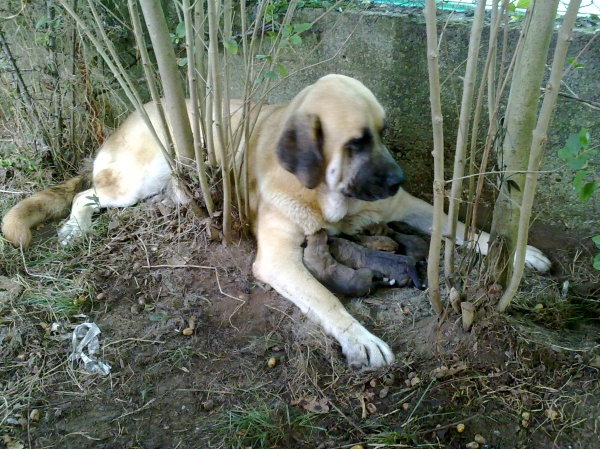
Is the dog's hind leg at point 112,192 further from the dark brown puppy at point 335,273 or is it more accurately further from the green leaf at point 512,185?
the green leaf at point 512,185

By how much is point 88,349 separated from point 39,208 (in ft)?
4.67

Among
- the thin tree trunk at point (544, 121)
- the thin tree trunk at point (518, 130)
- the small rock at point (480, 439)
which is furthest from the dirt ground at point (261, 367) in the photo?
the thin tree trunk at point (544, 121)

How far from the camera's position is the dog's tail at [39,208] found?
3143mm

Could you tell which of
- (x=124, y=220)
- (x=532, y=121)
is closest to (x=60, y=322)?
(x=124, y=220)

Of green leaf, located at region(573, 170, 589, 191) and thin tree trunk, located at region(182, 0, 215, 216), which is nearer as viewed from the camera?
green leaf, located at region(573, 170, 589, 191)

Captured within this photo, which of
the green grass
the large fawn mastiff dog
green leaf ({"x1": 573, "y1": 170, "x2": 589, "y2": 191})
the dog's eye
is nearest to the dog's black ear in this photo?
the large fawn mastiff dog

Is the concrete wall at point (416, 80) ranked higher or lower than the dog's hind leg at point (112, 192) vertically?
higher

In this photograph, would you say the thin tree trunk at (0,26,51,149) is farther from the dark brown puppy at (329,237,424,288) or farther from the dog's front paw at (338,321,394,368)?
the dog's front paw at (338,321,394,368)

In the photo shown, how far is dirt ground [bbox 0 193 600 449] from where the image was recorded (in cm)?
210

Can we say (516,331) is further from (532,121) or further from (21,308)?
(21,308)

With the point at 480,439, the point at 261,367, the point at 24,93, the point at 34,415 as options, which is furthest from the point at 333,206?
the point at 24,93

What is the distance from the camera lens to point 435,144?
6.38 ft

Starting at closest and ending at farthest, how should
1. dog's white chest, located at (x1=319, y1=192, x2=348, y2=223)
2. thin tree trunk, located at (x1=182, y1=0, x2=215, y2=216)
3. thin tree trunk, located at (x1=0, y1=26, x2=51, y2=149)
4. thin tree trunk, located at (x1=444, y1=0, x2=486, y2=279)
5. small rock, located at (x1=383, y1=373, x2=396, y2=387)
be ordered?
thin tree trunk, located at (x1=444, y1=0, x2=486, y2=279) < small rock, located at (x1=383, y1=373, x2=396, y2=387) < thin tree trunk, located at (x1=182, y1=0, x2=215, y2=216) < dog's white chest, located at (x1=319, y1=192, x2=348, y2=223) < thin tree trunk, located at (x1=0, y1=26, x2=51, y2=149)

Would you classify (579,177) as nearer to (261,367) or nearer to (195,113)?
(261,367)
